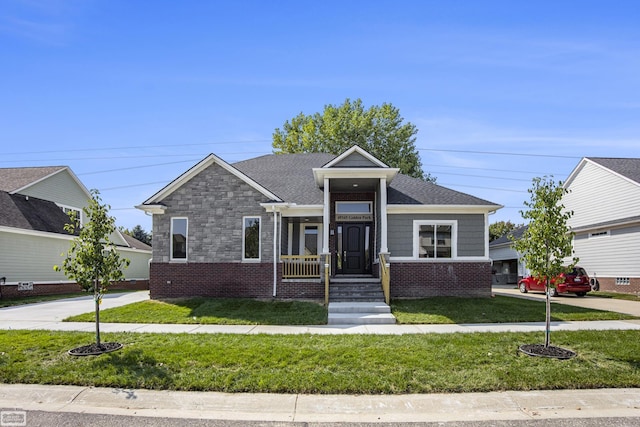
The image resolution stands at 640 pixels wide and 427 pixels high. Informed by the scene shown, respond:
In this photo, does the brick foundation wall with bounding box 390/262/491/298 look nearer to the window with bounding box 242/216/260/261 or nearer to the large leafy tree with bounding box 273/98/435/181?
the window with bounding box 242/216/260/261

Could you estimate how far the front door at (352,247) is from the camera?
16750 mm

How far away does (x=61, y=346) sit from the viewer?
26.6 feet

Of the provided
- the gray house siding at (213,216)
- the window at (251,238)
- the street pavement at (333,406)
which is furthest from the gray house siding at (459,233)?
the street pavement at (333,406)

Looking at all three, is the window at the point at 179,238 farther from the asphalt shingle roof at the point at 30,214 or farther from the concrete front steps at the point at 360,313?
the asphalt shingle roof at the point at 30,214

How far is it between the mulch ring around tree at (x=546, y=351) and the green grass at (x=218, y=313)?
4.99 metres

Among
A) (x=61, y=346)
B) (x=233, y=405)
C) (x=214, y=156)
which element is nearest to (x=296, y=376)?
(x=233, y=405)

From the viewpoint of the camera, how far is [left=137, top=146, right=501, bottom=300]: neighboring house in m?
14.5

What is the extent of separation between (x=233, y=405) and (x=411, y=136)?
99.4 ft

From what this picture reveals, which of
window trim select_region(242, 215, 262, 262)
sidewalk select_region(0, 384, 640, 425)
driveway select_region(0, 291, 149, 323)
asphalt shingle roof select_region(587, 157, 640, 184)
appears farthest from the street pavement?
asphalt shingle roof select_region(587, 157, 640, 184)

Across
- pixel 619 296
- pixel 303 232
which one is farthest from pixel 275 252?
pixel 619 296

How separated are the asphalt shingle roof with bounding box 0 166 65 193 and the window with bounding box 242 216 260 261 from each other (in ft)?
48.2

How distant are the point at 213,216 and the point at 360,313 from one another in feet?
20.2

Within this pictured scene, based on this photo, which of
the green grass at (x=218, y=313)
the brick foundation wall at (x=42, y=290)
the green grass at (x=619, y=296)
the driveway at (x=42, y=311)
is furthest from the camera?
the brick foundation wall at (x=42, y=290)

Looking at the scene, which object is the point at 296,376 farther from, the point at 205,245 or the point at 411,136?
the point at 411,136
